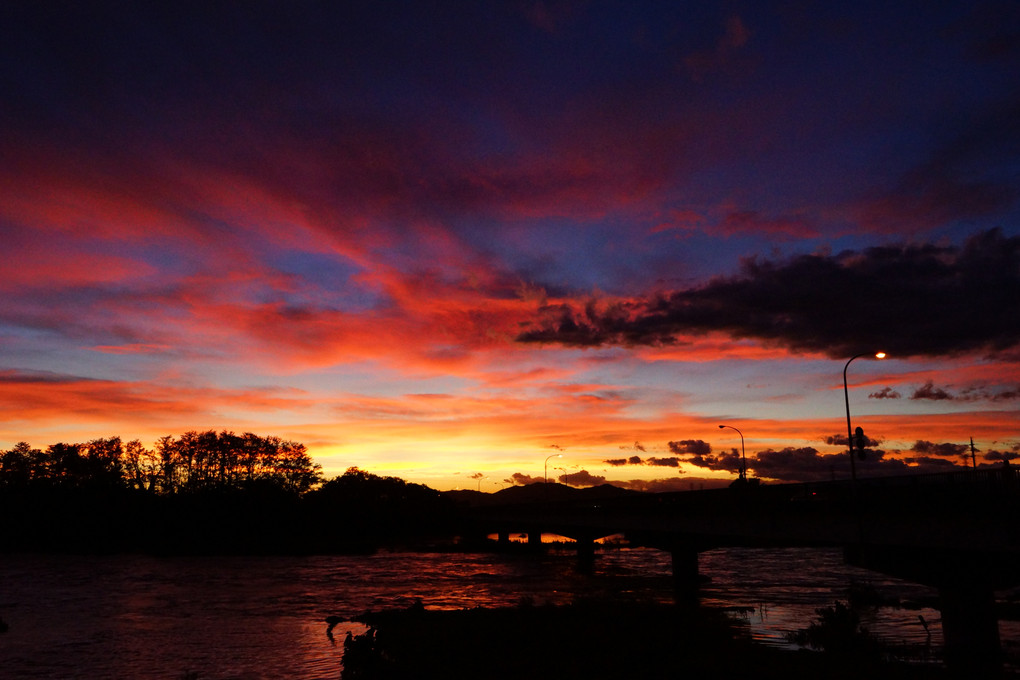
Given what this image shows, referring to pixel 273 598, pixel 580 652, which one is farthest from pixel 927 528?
pixel 273 598

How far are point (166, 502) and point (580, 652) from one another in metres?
147

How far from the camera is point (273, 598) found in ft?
198

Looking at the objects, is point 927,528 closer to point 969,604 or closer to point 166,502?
point 969,604

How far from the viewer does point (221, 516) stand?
509 feet

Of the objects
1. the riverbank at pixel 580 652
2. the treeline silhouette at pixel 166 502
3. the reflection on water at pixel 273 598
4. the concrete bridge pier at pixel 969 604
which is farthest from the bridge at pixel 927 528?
the treeline silhouette at pixel 166 502

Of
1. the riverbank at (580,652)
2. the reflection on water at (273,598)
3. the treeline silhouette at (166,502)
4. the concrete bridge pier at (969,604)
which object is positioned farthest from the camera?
the treeline silhouette at (166,502)

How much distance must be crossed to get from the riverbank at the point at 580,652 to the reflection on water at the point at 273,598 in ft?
9.85

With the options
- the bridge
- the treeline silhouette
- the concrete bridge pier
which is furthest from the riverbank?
the treeline silhouette

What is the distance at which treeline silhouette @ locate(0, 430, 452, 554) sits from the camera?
142 metres

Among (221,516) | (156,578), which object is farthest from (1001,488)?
(221,516)

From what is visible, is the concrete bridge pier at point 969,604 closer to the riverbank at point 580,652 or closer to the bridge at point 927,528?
the bridge at point 927,528

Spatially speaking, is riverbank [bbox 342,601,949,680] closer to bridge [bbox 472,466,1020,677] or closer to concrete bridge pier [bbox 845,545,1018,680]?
concrete bridge pier [bbox 845,545,1018,680]

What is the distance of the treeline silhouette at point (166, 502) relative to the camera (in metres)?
142

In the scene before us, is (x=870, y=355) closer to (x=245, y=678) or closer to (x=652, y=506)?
(x=245, y=678)
